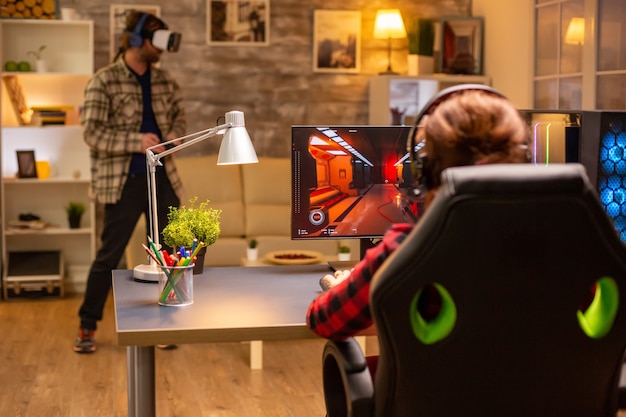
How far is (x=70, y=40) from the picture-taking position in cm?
631

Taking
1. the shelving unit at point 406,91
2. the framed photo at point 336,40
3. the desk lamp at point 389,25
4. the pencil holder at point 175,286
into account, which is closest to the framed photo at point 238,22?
the framed photo at point 336,40

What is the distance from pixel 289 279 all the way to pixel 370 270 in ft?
3.17

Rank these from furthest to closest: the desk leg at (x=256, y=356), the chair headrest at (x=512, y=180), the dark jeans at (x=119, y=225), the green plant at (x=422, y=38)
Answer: the green plant at (x=422, y=38) → the dark jeans at (x=119, y=225) → the desk leg at (x=256, y=356) → the chair headrest at (x=512, y=180)

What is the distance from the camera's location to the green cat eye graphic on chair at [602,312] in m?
1.66

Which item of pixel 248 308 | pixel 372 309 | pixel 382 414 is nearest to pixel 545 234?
pixel 372 309

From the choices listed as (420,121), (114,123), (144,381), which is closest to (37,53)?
(114,123)

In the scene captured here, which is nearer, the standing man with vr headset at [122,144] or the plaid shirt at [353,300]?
the plaid shirt at [353,300]

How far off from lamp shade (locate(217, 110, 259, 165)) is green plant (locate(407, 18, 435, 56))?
157 inches

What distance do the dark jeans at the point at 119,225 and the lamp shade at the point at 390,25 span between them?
7.85 feet

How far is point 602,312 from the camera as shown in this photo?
5.52 feet

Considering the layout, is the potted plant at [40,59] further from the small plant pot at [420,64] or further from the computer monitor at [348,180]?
the computer monitor at [348,180]

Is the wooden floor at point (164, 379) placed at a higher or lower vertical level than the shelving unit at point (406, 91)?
lower

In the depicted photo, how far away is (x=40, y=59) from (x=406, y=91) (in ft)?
8.10

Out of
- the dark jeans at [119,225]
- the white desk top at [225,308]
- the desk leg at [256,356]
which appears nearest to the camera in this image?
the white desk top at [225,308]
